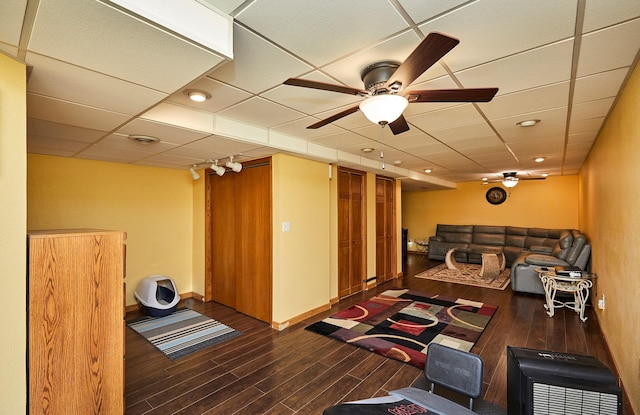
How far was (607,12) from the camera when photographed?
4.50 feet

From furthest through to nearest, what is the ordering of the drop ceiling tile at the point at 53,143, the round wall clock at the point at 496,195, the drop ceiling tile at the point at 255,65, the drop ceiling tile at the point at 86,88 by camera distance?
1. the round wall clock at the point at 496,195
2. the drop ceiling tile at the point at 53,143
3. the drop ceiling tile at the point at 255,65
4. the drop ceiling tile at the point at 86,88

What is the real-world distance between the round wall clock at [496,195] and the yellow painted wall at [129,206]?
8098mm

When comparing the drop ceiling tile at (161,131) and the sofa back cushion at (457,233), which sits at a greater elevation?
the drop ceiling tile at (161,131)

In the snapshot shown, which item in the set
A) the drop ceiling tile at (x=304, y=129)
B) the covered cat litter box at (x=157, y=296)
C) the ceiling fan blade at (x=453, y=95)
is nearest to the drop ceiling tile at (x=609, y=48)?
the ceiling fan blade at (x=453, y=95)

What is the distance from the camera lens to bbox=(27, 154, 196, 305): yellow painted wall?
370cm

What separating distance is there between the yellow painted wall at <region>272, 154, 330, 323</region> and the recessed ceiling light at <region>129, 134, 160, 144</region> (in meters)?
1.33

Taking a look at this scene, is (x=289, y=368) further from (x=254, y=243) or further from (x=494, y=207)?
(x=494, y=207)

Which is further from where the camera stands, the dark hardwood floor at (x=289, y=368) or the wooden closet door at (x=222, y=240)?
the wooden closet door at (x=222, y=240)

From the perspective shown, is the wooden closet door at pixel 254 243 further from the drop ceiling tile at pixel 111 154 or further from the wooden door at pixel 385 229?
the wooden door at pixel 385 229

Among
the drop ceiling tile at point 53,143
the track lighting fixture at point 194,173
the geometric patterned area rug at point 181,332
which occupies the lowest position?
the geometric patterned area rug at point 181,332

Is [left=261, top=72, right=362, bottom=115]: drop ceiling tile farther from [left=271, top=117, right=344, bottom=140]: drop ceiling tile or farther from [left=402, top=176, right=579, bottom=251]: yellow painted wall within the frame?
[left=402, top=176, right=579, bottom=251]: yellow painted wall

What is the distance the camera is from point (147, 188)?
458 cm

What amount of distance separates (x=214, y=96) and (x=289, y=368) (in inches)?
98.7

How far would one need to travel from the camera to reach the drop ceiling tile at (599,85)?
2000 mm
